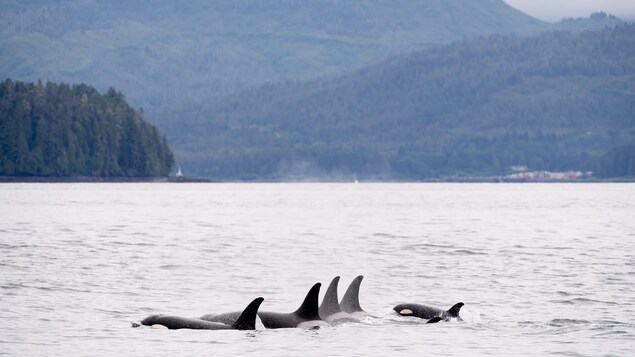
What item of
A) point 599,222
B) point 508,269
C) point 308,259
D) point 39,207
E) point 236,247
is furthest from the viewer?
point 39,207

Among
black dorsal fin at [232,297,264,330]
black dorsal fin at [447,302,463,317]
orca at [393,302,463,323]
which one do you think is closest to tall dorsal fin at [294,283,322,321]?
black dorsal fin at [232,297,264,330]

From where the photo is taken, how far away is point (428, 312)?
35.2 meters

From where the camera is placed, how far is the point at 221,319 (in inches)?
1282

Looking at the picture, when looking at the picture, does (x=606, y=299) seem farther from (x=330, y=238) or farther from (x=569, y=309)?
(x=330, y=238)

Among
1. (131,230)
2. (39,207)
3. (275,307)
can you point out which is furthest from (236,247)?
(39,207)

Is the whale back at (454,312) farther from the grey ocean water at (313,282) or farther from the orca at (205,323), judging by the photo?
the orca at (205,323)

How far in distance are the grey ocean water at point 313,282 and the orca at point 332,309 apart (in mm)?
472

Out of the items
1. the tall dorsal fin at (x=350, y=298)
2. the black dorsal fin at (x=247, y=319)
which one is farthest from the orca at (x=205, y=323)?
the tall dorsal fin at (x=350, y=298)

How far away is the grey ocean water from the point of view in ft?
101

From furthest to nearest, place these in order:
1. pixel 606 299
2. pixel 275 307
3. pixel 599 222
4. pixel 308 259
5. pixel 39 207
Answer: pixel 39 207 → pixel 599 222 → pixel 308 259 → pixel 606 299 → pixel 275 307

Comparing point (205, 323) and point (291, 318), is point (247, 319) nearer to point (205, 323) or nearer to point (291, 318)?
point (205, 323)

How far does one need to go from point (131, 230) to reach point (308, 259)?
2567 centimetres

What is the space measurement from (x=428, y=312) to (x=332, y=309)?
2802 mm

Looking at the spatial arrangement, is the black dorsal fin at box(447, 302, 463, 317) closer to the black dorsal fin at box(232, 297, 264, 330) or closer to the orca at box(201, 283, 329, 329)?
the orca at box(201, 283, 329, 329)
